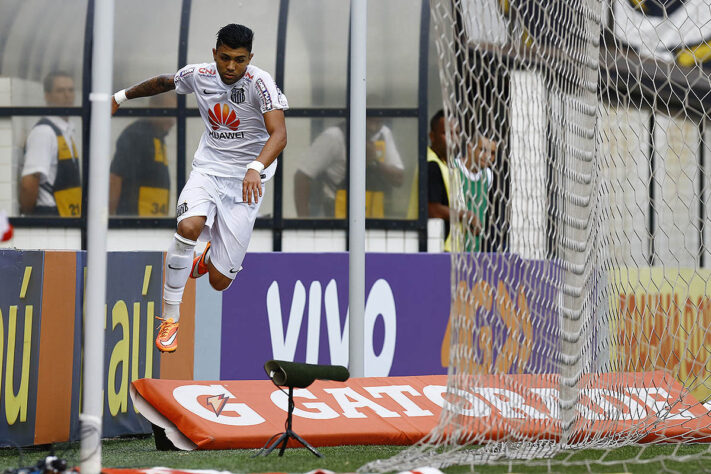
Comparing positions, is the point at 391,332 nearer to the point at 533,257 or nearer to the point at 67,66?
the point at 533,257

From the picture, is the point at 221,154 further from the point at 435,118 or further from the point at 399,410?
the point at 435,118

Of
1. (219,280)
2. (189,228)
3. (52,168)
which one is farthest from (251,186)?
(52,168)

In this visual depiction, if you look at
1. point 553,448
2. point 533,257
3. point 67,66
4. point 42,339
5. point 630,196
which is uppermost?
point 67,66

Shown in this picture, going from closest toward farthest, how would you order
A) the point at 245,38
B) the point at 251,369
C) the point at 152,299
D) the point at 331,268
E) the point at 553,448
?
the point at 553,448 → the point at 245,38 → the point at 152,299 → the point at 251,369 → the point at 331,268

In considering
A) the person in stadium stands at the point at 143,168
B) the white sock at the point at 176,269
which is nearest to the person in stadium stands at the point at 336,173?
the person in stadium stands at the point at 143,168

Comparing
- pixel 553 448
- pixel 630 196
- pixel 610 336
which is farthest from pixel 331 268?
pixel 630 196

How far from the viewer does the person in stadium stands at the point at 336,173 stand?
32.5ft

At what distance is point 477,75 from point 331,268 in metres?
2.64

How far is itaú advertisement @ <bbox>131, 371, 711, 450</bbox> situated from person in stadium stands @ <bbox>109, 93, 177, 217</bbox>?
3551mm

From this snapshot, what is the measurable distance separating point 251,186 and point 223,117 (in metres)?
0.77

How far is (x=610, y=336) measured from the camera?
712cm

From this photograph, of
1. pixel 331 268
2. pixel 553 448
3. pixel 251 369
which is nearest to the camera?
pixel 553 448

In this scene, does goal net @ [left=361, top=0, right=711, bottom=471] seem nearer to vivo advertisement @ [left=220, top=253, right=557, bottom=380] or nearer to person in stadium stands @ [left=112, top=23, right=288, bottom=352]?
vivo advertisement @ [left=220, top=253, right=557, bottom=380]

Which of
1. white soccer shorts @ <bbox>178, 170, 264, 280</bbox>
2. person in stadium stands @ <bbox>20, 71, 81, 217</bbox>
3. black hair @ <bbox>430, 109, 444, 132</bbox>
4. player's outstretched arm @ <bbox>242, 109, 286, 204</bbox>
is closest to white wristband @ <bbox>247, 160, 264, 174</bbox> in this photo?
player's outstretched arm @ <bbox>242, 109, 286, 204</bbox>
